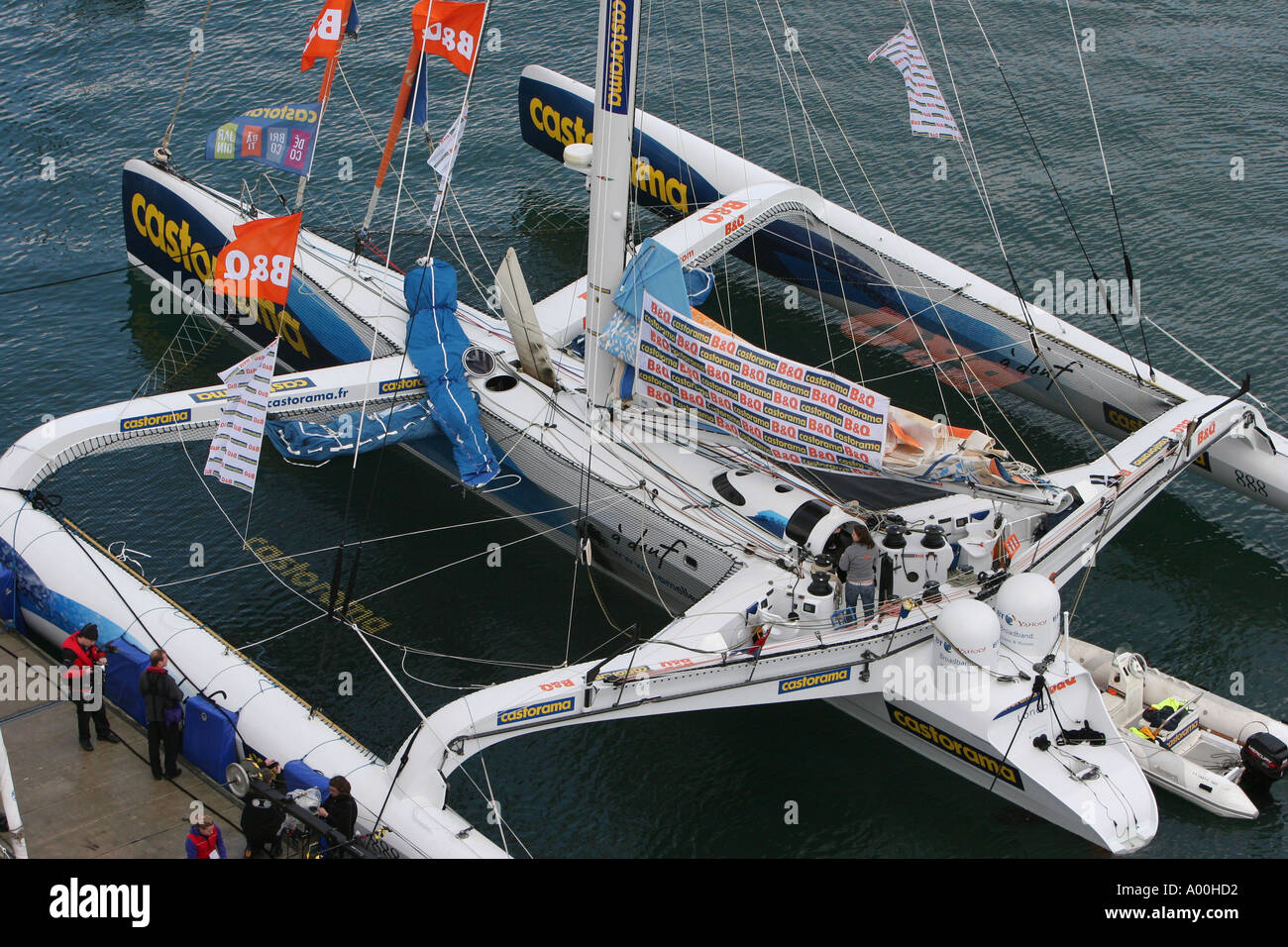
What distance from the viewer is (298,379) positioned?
20.0 metres

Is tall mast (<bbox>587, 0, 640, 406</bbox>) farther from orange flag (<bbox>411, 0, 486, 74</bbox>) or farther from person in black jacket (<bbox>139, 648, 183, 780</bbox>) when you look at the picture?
person in black jacket (<bbox>139, 648, 183, 780</bbox>)

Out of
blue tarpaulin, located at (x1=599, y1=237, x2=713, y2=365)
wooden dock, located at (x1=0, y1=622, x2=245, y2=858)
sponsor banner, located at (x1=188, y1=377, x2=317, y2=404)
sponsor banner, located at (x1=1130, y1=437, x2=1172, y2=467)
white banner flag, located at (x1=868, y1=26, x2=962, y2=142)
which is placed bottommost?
wooden dock, located at (x1=0, y1=622, x2=245, y2=858)

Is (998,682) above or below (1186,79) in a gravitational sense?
below

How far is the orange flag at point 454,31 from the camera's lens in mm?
20328

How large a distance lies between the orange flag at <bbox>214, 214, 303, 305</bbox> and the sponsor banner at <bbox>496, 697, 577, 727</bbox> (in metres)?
5.30

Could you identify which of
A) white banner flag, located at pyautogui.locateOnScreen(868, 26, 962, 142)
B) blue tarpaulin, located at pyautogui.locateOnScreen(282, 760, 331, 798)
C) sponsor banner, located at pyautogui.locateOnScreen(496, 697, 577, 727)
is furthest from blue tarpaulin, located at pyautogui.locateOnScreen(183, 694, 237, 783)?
white banner flag, located at pyautogui.locateOnScreen(868, 26, 962, 142)

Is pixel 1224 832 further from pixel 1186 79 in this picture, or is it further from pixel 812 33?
pixel 812 33

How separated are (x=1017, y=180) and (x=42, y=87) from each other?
19.4 metres

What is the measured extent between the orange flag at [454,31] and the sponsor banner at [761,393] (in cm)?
447

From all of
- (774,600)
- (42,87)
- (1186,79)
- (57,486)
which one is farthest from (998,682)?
(42,87)

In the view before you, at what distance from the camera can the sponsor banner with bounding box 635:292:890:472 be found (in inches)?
686

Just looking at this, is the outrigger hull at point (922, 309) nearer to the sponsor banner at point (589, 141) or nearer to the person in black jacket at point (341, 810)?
the sponsor banner at point (589, 141)

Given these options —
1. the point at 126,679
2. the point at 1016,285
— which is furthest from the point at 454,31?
the point at 126,679

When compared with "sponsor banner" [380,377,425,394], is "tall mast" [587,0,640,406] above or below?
above
